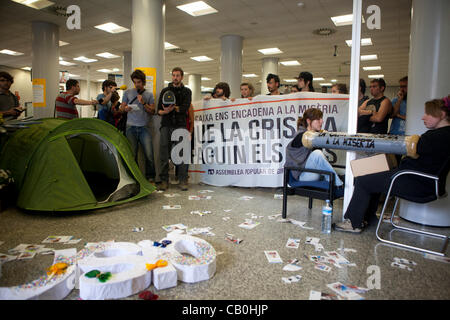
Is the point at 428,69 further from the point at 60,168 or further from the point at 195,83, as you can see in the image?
the point at 195,83

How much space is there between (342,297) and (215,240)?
116 centimetres

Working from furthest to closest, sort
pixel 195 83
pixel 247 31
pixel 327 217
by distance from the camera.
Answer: pixel 195 83 → pixel 247 31 → pixel 327 217

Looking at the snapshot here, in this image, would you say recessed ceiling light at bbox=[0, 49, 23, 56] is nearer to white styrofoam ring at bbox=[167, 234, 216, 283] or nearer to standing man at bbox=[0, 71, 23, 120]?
standing man at bbox=[0, 71, 23, 120]

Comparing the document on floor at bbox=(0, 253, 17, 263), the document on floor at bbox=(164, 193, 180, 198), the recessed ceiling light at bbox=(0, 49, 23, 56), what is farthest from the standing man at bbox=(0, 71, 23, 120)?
the recessed ceiling light at bbox=(0, 49, 23, 56)

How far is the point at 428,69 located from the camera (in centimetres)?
320

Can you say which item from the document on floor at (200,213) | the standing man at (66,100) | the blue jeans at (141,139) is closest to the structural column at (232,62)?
the blue jeans at (141,139)

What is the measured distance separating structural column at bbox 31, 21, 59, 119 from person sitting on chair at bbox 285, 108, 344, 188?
23.2 feet

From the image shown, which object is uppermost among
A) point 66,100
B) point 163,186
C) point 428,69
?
point 428,69

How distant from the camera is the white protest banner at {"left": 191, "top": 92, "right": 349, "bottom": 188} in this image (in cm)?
416

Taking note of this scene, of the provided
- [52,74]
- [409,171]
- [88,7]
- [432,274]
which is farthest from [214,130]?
[52,74]

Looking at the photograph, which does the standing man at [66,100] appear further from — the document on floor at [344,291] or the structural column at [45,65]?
the document on floor at [344,291]

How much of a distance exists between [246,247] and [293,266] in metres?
0.46

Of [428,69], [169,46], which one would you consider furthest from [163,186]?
[169,46]

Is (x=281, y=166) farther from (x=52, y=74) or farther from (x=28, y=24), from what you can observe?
(x=28, y=24)
